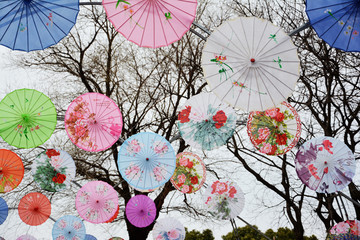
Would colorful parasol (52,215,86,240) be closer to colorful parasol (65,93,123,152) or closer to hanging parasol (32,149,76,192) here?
hanging parasol (32,149,76,192)

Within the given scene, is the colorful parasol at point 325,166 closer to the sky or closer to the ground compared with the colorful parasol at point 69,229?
closer to the ground

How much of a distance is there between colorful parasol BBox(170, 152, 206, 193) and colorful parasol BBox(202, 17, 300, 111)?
3136 mm

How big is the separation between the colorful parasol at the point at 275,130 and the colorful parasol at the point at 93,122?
7.21 ft

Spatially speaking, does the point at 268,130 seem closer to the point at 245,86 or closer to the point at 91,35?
the point at 245,86

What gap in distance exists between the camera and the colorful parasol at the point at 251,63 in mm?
2988

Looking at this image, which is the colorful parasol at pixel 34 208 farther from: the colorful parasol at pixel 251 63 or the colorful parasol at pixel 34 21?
the colorful parasol at pixel 251 63

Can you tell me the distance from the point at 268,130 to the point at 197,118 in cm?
123

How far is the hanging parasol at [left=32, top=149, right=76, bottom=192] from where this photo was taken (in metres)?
6.11

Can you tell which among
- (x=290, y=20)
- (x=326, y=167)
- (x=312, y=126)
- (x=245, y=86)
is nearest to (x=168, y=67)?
(x=290, y=20)

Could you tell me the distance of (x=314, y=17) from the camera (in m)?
2.69

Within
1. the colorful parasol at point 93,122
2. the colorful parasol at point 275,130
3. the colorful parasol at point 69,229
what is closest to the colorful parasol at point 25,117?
the colorful parasol at point 93,122

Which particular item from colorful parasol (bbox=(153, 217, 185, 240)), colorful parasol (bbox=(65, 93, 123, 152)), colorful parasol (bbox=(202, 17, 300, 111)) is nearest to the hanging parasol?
colorful parasol (bbox=(65, 93, 123, 152))

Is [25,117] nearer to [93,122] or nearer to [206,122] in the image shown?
[93,122]

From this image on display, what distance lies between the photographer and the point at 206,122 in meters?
5.22
